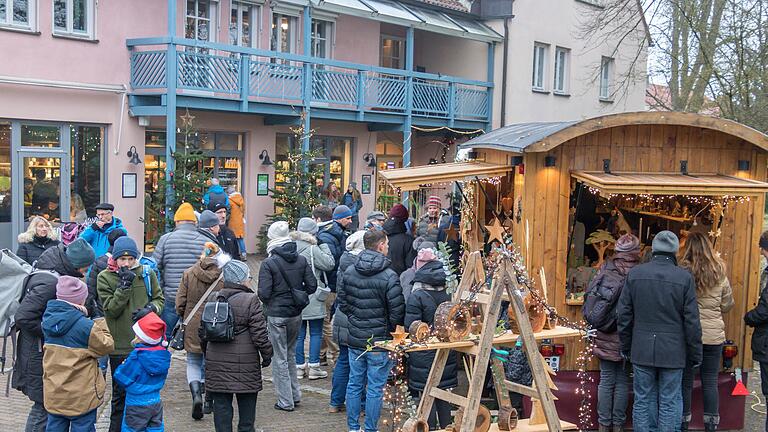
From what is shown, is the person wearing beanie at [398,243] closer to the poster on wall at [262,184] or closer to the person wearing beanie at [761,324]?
the person wearing beanie at [761,324]

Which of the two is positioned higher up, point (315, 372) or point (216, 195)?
point (216, 195)

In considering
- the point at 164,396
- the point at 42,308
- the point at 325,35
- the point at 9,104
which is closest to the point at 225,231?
the point at 164,396

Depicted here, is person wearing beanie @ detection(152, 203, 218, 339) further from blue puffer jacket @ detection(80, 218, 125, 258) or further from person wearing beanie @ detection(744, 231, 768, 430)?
person wearing beanie @ detection(744, 231, 768, 430)

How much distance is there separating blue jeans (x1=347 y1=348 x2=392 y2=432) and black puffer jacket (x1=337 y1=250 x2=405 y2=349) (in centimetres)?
18

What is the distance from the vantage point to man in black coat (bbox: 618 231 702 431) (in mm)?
6824

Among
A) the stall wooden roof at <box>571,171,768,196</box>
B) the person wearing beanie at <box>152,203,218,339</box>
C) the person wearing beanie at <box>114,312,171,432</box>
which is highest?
the stall wooden roof at <box>571,171,768,196</box>

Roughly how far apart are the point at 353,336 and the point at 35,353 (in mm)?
2478

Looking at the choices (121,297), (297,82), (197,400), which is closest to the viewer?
(121,297)

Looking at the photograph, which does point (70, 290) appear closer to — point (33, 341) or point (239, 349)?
point (33, 341)

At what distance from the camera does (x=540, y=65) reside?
1049 inches

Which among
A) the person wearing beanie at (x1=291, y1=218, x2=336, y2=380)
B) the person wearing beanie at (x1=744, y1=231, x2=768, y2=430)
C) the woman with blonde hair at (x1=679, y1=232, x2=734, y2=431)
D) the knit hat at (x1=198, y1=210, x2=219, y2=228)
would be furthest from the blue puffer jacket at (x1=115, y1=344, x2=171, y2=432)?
the person wearing beanie at (x1=744, y1=231, x2=768, y2=430)

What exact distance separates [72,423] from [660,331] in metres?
4.47

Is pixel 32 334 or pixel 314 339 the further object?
pixel 314 339

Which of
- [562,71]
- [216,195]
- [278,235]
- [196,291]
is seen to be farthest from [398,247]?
[562,71]
